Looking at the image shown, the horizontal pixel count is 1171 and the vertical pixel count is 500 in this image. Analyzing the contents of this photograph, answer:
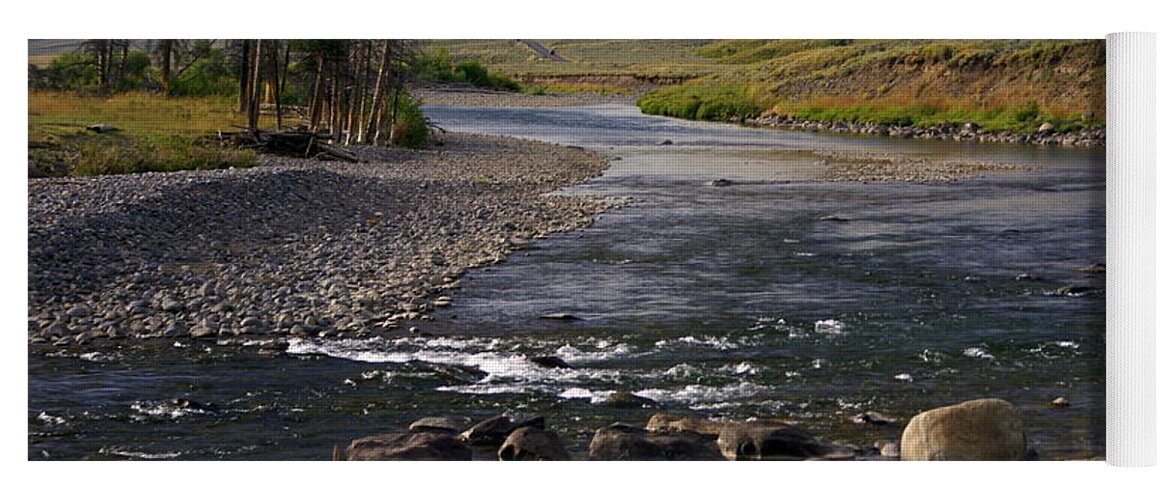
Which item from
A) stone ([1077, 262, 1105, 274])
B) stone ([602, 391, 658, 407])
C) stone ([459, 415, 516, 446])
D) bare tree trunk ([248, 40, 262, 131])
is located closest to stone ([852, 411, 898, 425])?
stone ([602, 391, 658, 407])

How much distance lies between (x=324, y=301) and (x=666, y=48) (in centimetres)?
258

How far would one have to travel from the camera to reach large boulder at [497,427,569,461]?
6715 mm

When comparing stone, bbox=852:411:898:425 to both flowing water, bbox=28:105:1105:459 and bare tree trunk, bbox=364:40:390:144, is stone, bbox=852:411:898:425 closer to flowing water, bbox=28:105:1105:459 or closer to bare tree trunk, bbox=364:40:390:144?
flowing water, bbox=28:105:1105:459

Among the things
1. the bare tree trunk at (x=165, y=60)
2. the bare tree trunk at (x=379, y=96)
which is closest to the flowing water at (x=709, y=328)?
the bare tree trunk at (x=379, y=96)

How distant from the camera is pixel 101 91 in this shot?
7680 mm

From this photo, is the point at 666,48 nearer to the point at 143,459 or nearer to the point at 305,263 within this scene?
the point at 305,263

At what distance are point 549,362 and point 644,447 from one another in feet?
2.93

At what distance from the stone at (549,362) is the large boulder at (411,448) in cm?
75

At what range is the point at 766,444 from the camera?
682 cm

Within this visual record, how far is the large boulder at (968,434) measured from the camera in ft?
22.3

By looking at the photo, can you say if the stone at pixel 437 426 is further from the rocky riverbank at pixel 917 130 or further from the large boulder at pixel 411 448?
the rocky riverbank at pixel 917 130

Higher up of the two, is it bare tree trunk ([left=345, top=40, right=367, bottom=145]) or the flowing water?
bare tree trunk ([left=345, top=40, right=367, bottom=145])

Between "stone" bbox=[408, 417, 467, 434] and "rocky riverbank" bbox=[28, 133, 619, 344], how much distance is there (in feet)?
2.78
